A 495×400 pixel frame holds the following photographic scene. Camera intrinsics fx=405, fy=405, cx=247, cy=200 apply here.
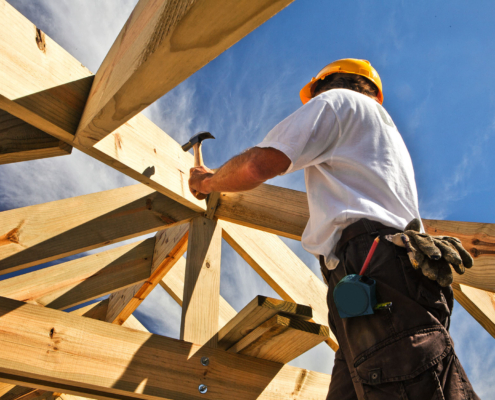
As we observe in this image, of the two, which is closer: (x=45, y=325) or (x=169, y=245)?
(x=45, y=325)

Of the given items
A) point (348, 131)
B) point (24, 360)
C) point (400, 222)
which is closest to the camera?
point (400, 222)

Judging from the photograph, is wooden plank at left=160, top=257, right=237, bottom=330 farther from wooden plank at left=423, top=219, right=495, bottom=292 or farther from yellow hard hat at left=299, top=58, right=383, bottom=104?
yellow hard hat at left=299, top=58, right=383, bottom=104

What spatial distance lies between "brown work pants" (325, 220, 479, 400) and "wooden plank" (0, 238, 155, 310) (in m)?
2.19

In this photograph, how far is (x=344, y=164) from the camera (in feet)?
4.47

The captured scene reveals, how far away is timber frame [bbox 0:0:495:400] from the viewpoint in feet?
3.54

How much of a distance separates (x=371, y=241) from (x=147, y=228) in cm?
142

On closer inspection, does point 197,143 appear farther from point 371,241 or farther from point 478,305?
point 478,305

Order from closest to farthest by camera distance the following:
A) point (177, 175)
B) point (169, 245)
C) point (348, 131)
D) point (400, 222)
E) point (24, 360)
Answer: point (400, 222), point (348, 131), point (24, 360), point (177, 175), point (169, 245)

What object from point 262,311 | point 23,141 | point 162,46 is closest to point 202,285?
point 262,311

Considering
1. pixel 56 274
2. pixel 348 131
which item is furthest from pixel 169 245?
pixel 348 131

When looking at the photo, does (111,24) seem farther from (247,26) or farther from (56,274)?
(247,26)

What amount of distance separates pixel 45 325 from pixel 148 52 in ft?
3.88

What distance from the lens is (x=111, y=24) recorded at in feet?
11.3

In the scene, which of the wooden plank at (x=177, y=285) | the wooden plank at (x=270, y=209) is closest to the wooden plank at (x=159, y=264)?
the wooden plank at (x=177, y=285)
